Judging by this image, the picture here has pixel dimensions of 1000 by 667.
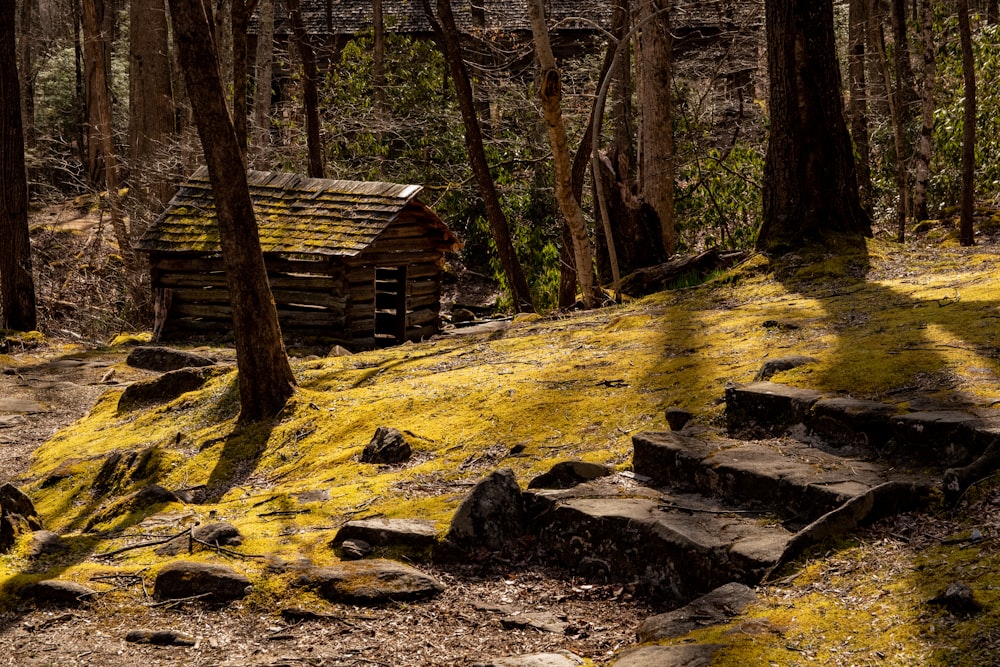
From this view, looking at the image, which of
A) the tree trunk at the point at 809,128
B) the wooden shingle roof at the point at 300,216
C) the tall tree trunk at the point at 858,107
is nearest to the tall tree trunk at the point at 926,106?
the tall tree trunk at the point at 858,107

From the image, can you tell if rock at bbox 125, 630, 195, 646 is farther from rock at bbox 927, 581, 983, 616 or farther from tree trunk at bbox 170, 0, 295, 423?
tree trunk at bbox 170, 0, 295, 423

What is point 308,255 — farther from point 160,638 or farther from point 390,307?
point 160,638

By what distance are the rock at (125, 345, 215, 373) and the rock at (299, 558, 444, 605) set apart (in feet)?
28.7

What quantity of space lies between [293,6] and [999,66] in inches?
492

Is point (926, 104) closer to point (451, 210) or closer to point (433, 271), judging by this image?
point (433, 271)

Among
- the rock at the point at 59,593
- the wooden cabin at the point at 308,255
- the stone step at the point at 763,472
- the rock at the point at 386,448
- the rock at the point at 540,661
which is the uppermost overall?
the wooden cabin at the point at 308,255

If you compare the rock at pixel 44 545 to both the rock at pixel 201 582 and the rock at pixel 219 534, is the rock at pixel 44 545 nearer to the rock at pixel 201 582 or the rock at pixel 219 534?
the rock at pixel 219 534

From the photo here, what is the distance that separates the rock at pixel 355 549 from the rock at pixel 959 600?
9.51 ft

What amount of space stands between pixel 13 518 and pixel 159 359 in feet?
23.7

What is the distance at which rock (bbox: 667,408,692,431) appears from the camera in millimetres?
5805

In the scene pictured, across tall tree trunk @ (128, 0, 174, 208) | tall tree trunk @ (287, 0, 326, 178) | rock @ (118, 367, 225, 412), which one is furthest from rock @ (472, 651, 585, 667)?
tall tree trunk @ (128, 0, 174, 208)

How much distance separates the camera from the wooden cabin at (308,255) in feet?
50.0

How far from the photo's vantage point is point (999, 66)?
13.8 metres

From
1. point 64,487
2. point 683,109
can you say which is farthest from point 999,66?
point 64,487
